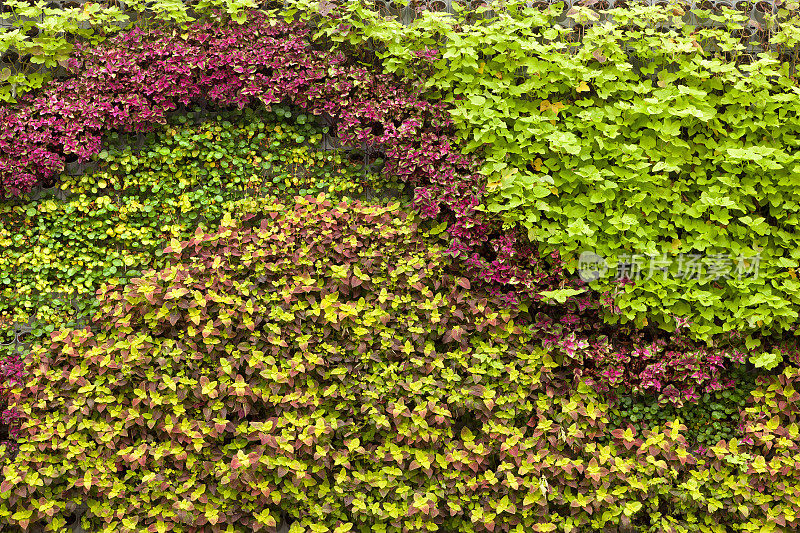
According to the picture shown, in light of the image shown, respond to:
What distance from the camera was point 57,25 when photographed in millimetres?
4199

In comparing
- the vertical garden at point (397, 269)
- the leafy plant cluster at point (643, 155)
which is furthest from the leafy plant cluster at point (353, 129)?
the leafy plant cluster at point (643, 155)

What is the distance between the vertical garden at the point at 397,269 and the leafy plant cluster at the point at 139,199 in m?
0.02

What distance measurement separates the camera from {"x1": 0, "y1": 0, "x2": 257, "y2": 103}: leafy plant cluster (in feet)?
13.8

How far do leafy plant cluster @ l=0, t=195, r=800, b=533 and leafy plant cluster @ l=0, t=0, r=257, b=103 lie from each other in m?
1.36

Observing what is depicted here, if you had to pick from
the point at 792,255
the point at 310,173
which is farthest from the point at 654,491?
the point at 310,173

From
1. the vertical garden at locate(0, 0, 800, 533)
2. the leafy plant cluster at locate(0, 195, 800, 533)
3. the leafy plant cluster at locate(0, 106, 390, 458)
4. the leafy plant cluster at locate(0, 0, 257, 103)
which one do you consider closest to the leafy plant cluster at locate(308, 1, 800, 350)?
the vertical garden at locate(0, 0, 800, 533)

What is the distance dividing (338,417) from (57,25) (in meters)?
2.90

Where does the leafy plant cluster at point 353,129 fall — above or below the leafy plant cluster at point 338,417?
above

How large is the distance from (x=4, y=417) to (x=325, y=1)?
10.1 ft

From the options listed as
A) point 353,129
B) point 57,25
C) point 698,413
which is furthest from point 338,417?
point 57,25

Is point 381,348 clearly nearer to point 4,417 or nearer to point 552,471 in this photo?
point 552,471

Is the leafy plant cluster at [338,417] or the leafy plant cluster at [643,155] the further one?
the leafy plant cluster at [643,155]

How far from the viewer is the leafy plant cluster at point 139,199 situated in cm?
415

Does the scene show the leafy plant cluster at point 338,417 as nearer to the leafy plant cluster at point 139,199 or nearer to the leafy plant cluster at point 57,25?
the leafy plant cluster at point 139,199
